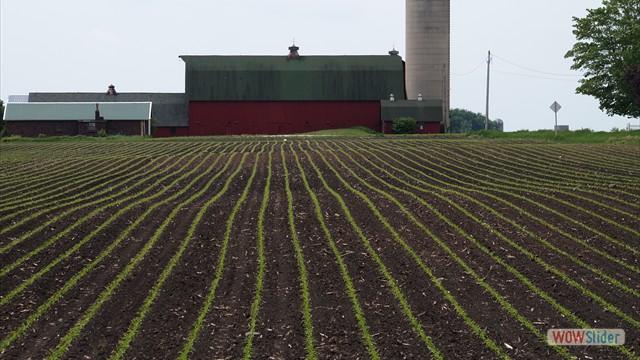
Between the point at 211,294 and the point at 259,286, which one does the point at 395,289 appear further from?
the point at 211,294

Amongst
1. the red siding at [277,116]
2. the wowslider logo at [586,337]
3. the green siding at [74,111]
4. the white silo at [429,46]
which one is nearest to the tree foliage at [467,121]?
the white silo at [429,46]

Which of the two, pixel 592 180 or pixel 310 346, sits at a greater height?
pixel 592 180

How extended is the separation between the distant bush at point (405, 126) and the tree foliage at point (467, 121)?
92.5 metres

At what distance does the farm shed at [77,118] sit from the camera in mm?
71438

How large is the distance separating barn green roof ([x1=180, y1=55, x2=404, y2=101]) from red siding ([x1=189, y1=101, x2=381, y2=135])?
57cm

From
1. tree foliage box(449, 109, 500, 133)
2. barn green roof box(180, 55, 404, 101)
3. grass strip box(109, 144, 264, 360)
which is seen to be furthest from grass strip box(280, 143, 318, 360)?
tree foliage box(449, 109, 500, 133)

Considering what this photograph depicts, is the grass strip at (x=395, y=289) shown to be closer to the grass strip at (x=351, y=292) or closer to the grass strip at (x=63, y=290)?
the grass strip at (x=351, y=292)

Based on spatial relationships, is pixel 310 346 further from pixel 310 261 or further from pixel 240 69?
pixel 240 69

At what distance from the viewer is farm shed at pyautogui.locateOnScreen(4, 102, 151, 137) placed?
7144 cm

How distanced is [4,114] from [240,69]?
20249 mm

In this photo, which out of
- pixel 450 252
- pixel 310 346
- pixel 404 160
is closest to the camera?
pixel 310 346

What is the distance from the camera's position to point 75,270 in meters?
15.9

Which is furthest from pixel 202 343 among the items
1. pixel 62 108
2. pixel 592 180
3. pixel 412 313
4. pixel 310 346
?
pixel 62 108

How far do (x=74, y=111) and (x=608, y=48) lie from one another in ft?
140
